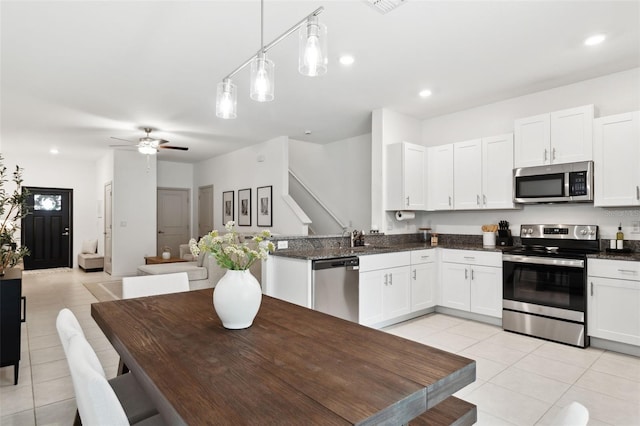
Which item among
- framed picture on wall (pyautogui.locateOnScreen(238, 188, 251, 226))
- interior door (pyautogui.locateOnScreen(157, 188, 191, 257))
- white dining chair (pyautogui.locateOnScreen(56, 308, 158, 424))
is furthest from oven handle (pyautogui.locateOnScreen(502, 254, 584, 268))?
interior door (pyautogui.locateOnScreen(157, 188, 191, 257))

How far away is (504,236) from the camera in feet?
14.2

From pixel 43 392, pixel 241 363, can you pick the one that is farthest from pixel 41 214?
pixel 241 363

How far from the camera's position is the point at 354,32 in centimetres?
288

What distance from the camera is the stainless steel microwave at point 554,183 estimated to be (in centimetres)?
356

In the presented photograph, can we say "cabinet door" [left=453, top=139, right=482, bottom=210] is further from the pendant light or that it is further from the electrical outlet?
the pendant light

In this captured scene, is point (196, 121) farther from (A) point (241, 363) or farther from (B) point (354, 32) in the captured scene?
(A) point (241, 363)

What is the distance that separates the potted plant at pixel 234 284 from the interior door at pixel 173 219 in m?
8.08

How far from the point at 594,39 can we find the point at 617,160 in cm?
117

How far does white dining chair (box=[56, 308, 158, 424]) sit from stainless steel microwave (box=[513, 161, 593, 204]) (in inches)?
159

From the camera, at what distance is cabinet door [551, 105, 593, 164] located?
355 centimetres

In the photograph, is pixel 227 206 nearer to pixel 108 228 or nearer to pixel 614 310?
pixel 108 228

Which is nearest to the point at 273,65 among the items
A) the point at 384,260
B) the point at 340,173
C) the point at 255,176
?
the point at 384,260

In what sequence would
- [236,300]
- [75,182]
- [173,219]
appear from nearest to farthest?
[236,300] < [75,182] < [173,219]

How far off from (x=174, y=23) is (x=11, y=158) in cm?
746
